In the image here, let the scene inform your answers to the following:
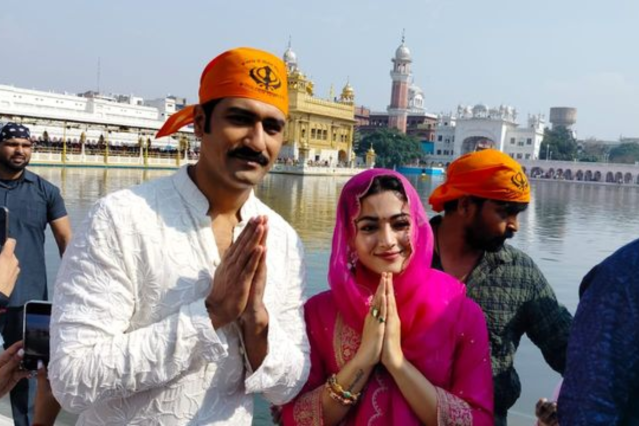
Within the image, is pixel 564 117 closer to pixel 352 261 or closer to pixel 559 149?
pixel 559 149

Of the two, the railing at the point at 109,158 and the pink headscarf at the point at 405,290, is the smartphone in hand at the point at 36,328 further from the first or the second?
the railing at the point at 109,158

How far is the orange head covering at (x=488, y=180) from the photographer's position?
1.84 meters

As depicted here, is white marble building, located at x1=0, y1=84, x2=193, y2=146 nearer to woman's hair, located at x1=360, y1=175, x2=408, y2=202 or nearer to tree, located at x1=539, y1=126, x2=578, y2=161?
woman's hair, located at x1=360, y1=175, x2=408, y2=202

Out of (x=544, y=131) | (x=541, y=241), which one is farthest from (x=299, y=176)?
(x=544, y=131)

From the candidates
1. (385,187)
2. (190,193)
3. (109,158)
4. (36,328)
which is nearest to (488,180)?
(385,187)

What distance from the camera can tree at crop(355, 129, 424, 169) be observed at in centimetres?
5231

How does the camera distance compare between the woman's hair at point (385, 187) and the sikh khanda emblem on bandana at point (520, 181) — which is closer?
the woman's hair at point (385, 187)

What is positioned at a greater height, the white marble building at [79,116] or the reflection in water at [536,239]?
the white marble building at [79,116]

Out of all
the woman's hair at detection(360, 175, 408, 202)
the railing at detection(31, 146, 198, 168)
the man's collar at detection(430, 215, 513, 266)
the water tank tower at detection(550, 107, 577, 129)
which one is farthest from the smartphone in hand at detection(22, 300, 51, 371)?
the water tank tower at detection(550, 107, 577, 129)

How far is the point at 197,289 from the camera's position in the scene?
1.23 meters

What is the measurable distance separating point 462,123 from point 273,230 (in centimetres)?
6589

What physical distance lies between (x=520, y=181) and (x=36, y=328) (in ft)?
4.76

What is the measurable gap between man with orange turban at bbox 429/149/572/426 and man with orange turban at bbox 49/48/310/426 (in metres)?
0.65

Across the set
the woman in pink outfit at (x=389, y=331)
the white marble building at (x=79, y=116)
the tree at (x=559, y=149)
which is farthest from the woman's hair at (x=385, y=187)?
the tree at (x=559, y=149)
